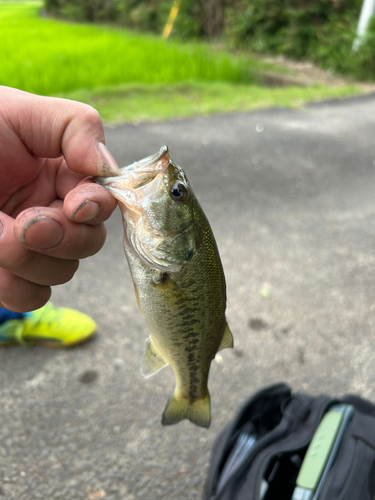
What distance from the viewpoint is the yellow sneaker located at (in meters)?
2.78

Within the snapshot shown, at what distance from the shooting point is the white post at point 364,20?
9365mm

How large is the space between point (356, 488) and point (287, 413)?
0.43 m

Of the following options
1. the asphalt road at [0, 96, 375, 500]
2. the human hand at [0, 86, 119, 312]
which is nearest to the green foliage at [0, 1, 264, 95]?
the asphalt road at [0, 96, 375, 500]

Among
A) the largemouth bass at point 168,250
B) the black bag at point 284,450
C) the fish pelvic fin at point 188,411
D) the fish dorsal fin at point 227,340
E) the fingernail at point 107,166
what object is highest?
the fingernail at point 107,166

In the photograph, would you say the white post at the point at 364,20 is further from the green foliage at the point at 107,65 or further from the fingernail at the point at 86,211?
the fingernail at the point at 86,211

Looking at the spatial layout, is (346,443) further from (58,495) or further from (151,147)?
(151,147)

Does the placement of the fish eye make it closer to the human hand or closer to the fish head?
the fish head

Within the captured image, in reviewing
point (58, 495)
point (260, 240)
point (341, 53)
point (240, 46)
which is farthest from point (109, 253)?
point (240, 46)

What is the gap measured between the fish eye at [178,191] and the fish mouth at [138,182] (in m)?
0.04

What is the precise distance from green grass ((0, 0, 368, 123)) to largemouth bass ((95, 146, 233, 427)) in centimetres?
570

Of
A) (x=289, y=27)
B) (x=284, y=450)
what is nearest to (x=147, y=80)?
(x=289, y=27)

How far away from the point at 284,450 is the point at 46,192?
4.98 feet

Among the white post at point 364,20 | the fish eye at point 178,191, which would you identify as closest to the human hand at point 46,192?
the fish eye at point 178,191

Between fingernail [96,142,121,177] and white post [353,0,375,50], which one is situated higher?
fingernail [96,142,121,177]
